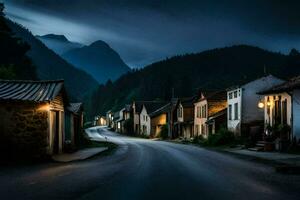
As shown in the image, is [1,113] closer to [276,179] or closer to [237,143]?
[276,179]

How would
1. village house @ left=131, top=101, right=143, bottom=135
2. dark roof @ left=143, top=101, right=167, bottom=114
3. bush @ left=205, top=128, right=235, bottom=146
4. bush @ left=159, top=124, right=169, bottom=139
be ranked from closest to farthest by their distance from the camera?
bush @ left=205, top=128, right=235, bottom=146
bush @ left=159, top=124, right=169, bottom=139
dark roof @ left=143, top=101, right=167, bottom=114
village house @ left=131, top=101, right=143, bottom=135

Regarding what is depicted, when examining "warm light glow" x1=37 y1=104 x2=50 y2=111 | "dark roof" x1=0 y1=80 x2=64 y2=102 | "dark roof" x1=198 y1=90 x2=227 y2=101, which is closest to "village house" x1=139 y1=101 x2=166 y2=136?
"dark roof" x1=198 y1=90 x2=227 y2=101

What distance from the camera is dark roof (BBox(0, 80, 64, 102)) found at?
950 inches

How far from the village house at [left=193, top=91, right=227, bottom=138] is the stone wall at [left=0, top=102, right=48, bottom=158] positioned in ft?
105

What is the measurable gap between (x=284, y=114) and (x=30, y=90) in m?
18.1

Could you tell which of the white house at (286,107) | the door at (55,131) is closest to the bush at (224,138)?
the white house at (286,107)

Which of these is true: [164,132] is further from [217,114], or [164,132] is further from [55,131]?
[55,131]

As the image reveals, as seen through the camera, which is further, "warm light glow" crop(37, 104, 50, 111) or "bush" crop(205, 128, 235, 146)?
"bush" crop(205, 128, 235, 146)

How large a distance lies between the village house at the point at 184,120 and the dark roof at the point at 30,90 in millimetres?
42833

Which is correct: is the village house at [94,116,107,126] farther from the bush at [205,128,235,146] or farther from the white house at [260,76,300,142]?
the white house at [260,76,300,142]

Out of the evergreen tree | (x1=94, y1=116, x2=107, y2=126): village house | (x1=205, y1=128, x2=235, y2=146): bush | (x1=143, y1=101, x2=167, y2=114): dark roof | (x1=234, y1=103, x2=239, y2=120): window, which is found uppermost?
the evergreen tree

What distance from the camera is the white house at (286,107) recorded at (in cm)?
3130

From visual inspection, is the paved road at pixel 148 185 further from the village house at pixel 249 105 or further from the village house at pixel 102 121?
the village house at pixel 102 121

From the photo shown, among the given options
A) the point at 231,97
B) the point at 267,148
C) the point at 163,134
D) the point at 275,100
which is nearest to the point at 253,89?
the point at 231,97
